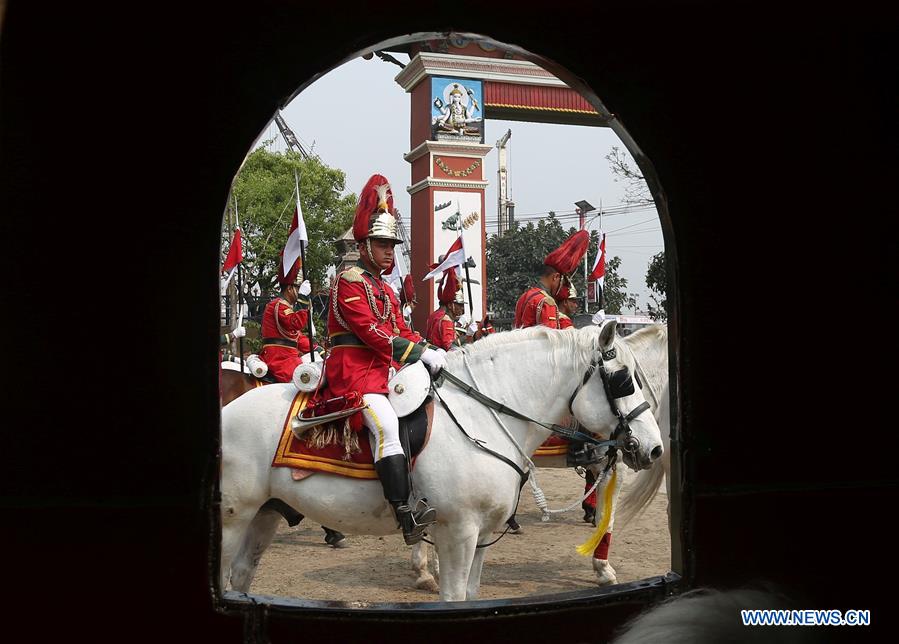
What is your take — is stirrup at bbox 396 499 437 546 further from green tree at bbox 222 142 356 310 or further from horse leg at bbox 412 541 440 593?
green tree at bbox 222 142 356 310

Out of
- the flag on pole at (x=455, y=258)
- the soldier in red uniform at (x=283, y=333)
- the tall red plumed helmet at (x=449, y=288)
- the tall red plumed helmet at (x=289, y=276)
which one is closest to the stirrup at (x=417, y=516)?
the tall red plumed helmet at (x=289, y=276)

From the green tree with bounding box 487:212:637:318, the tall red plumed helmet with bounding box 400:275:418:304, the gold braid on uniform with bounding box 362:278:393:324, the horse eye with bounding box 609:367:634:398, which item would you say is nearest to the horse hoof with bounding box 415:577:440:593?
the horse eye with bounding box 609:367:634:398

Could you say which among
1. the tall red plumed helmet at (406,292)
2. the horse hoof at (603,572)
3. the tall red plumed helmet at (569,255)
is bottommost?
the horse hoof at (603,572)

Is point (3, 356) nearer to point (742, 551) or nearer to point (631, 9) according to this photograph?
point (631, 9)

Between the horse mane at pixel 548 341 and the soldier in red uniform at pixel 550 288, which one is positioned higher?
the soldier in red uniform at pixel 550 288

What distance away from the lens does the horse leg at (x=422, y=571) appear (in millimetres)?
5215

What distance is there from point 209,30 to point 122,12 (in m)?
0.19

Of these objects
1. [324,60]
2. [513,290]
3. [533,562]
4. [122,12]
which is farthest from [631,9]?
[513,290]

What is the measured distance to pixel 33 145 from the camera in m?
1.64

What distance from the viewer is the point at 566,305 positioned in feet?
23.4

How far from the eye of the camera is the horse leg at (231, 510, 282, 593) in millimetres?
3742

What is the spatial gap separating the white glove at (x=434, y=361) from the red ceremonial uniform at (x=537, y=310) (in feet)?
8.87

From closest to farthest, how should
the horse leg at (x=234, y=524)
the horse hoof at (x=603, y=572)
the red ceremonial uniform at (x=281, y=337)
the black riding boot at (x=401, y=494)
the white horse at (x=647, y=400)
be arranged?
Answer: the black riding boot at (x=401, y=494) < the horse leg at (x=234, y=524) < the white horse at (x=647, y=400) < the horse hoof at (x=603, y=572) < the red ceremonial uniform at (x=281, y=337)

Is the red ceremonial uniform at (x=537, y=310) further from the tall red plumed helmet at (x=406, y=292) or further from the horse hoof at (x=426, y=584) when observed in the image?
the tall red plumed helmet at (x=406, y=292)
